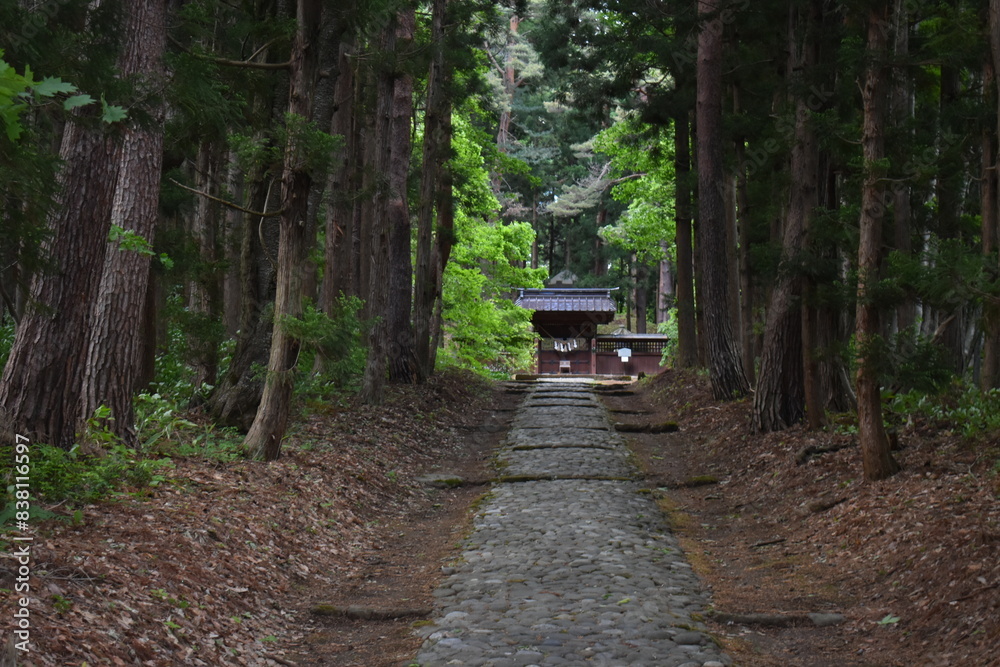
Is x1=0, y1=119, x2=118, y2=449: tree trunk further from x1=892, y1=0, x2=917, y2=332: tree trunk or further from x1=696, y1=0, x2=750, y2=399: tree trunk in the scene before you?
x1=696, y1=0, x2=750, y2=399: tree trunk

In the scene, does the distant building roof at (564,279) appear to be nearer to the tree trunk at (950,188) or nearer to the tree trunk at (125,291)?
the tree trunk at (950,188)

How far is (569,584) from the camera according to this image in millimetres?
7582

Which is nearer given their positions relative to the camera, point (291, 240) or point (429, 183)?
point (291, 240)

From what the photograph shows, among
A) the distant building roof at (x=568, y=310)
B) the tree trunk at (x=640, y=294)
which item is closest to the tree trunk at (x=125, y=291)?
the distant building roof at (x=568, y=310)

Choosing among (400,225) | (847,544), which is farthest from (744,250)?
(847,544)

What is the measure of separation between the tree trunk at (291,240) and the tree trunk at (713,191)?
8.86 metres

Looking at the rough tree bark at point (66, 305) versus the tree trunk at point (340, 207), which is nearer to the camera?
the rough tree bark at point (66, 305)

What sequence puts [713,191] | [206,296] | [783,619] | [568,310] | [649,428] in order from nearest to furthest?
1. [783,619]
2. [206,296]
3. [713,191]
4. [649,428]
5. [568,310]

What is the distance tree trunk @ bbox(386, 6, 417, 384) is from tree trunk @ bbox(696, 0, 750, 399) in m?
5.56

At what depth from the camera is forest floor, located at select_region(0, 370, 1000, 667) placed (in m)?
5.79

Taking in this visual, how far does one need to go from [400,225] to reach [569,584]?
12.3 meters

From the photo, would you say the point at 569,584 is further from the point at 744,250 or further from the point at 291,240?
the point at 744,250

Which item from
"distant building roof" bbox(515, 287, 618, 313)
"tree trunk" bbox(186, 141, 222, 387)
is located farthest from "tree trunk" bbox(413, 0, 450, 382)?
"distant building roof" bbox(515, 287, 618, 313)

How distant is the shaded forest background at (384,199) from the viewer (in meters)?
7.73
